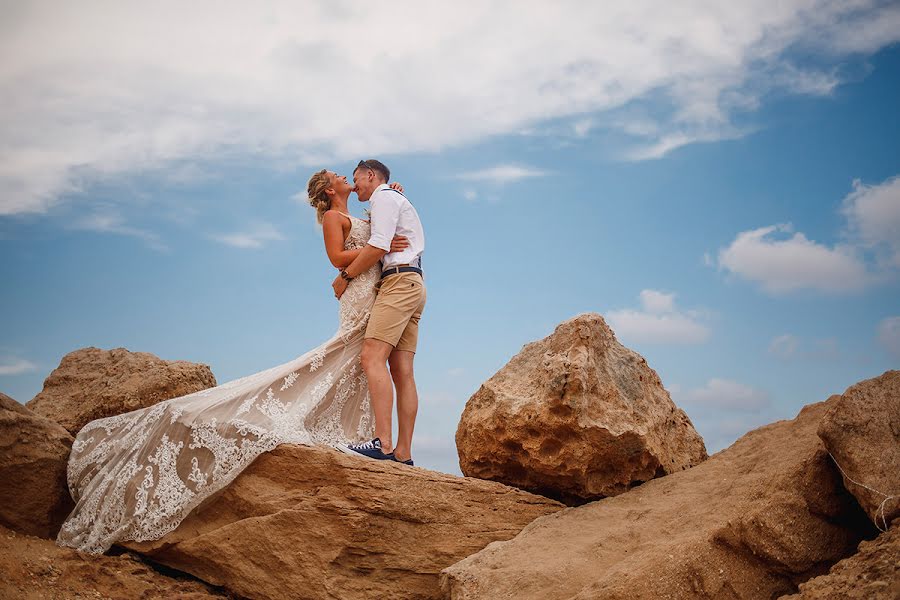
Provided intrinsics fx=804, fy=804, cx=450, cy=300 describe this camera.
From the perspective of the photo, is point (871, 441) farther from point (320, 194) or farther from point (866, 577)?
point (320, 194)

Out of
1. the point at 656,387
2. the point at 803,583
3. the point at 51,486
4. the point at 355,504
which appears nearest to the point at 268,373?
the point at 355,504

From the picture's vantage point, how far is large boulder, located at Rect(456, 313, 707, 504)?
654 cm

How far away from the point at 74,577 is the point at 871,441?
19.1 feet

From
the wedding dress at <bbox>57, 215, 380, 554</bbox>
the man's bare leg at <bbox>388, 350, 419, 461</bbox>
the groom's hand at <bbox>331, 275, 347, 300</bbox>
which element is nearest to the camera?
the wedding dress at <bbox>57, 215, 380, 554</bbox>

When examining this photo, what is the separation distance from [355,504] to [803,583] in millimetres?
3240

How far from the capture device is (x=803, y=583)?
189 inches

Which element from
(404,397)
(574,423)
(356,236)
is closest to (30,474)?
(404,397)

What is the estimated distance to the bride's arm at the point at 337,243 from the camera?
23.8ft

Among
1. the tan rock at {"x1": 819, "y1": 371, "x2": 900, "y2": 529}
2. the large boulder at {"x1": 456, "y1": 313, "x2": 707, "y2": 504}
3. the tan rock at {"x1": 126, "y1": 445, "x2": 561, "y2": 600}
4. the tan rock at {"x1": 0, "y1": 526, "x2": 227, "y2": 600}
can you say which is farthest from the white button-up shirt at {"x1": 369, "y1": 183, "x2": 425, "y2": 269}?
the tan rock at {"x1": 819, "y1": 371, "x2": 900, "y2": 529}

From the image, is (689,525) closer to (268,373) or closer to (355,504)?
(355,504)

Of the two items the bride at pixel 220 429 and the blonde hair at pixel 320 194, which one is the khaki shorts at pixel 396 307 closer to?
the bride at pixel 220 429

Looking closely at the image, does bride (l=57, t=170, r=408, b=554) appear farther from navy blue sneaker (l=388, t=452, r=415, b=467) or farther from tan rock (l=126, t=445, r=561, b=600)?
navy blue sneaker (l=388, t=452, r=415, b=467)

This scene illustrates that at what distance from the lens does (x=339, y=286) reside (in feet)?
24.3

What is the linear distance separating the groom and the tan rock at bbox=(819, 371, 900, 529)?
3483 millimetres
